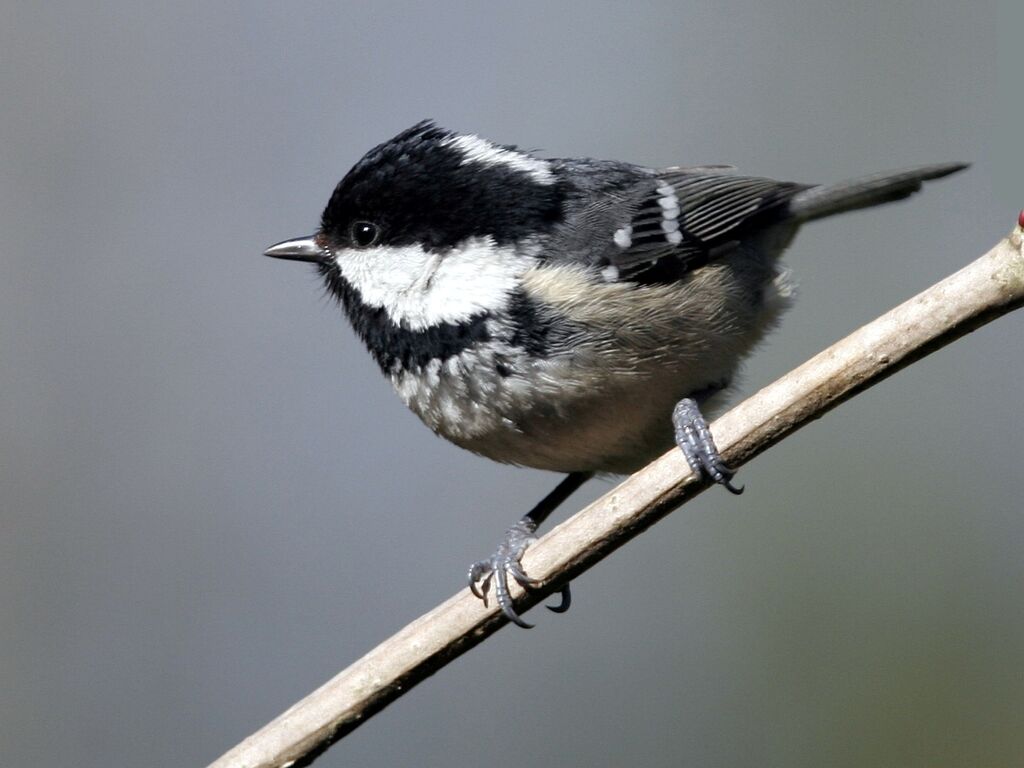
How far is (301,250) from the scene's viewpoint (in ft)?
11.0

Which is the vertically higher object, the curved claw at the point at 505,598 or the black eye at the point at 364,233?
the black eye at the point at 364,233

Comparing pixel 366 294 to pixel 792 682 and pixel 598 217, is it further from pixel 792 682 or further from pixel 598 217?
pixel 792 682

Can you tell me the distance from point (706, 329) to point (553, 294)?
54 cm

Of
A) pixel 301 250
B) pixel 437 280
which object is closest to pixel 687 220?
pixel 437 280

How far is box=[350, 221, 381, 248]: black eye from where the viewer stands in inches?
126

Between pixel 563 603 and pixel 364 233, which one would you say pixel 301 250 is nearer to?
pixel 364 233

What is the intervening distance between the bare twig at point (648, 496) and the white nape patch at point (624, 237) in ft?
2.91

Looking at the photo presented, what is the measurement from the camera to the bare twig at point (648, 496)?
2.17 m

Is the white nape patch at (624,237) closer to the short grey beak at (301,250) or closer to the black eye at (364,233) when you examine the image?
the black eye at (364,233)

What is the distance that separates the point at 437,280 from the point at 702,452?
2.99ft

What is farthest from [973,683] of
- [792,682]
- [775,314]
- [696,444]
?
[696,444]

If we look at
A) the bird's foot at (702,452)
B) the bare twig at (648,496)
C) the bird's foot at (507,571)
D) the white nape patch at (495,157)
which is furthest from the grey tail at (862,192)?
the bird's foot at (507,571)

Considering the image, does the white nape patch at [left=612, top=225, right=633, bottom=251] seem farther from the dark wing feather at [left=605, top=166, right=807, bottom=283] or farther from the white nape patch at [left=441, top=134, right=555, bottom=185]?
the white nape patch at [left=441, top=134, right=555, bottom=185]

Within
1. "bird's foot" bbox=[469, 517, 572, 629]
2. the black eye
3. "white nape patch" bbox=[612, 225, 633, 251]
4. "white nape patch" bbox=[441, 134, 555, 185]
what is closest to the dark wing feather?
"white nape patch" bbox=[612, 225, 633, 251]
